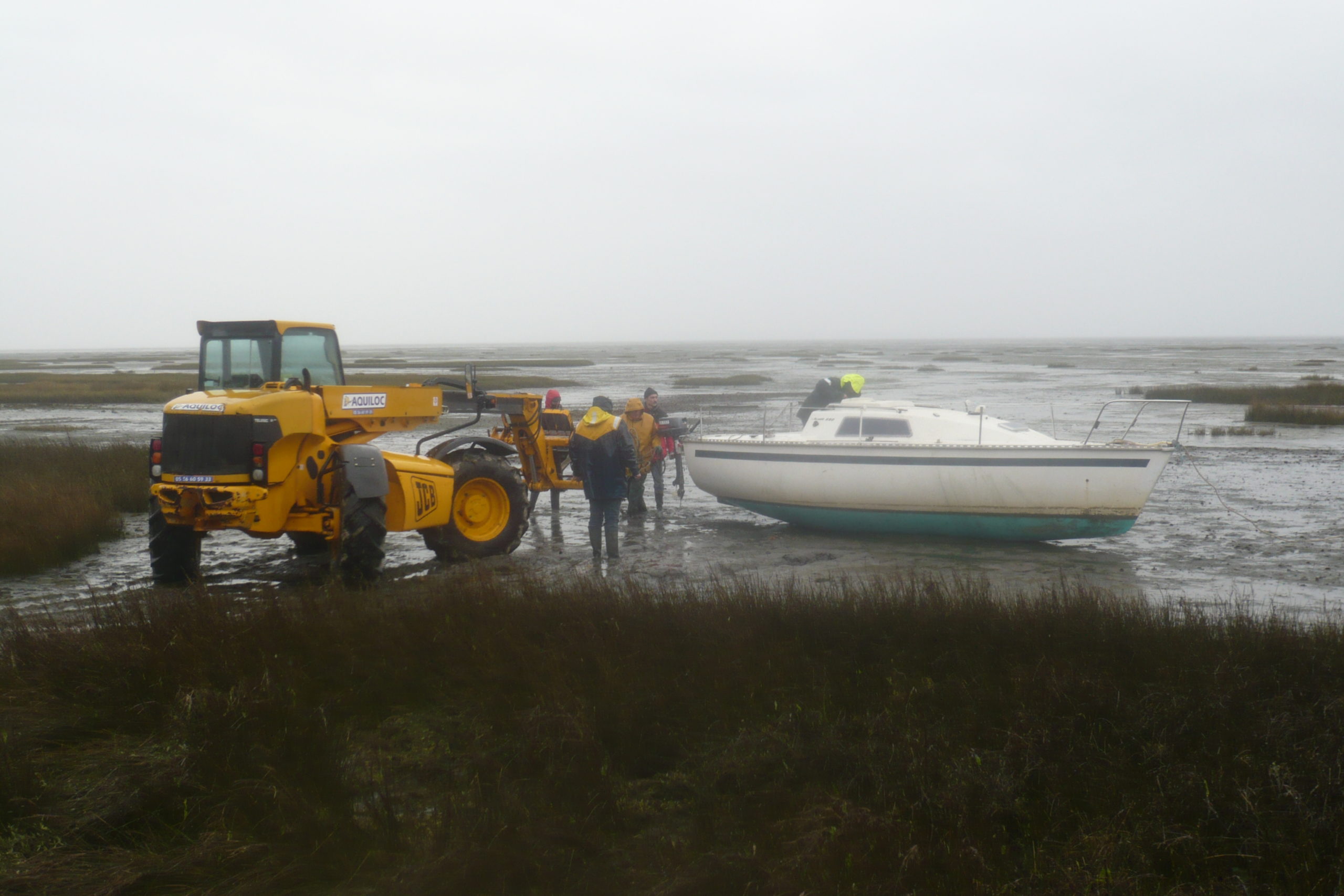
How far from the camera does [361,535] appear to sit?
8.09m

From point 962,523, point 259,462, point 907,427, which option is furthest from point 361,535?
point 962,523

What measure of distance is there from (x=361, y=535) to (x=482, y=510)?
7.80 feet

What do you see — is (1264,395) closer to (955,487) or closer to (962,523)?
(962,523)

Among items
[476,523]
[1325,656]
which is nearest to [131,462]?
[476,523]

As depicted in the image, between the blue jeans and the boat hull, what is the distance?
223 centimetres

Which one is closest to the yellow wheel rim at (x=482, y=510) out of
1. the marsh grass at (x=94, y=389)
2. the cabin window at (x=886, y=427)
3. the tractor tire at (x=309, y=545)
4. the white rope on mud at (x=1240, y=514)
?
the tractor tire at (x=309, y=545)

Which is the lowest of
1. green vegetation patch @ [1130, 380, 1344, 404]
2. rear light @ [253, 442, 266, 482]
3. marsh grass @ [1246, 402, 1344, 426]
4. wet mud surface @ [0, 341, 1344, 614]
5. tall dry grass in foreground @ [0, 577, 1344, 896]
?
wet mud surface @ [0, 341, 1344, 614]

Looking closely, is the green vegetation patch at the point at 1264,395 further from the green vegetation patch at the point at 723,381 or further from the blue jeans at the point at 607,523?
the blue jeans at the point at 607,523

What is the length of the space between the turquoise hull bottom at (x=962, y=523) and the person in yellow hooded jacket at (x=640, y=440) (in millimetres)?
1665

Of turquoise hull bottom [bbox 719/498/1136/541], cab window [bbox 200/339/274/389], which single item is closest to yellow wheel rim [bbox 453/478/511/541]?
cab window [bbox 200/339/274/389]

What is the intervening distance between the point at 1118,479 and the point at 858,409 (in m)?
2.87

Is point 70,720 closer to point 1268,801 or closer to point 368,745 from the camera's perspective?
point 368,745

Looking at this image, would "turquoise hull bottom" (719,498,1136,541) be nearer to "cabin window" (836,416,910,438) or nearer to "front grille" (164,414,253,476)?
"cabin window" (836,416,910,438)

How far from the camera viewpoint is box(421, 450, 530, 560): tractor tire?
32.7ft
